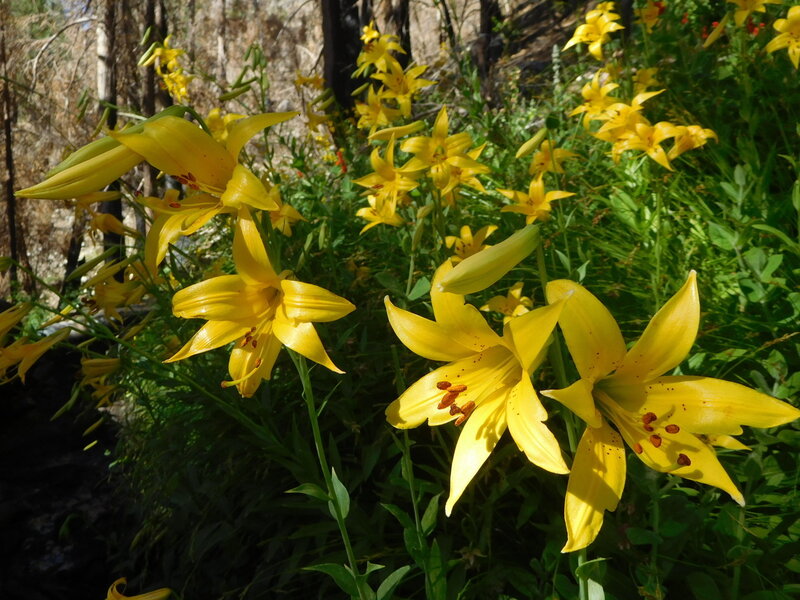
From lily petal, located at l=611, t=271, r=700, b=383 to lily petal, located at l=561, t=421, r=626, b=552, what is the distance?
135 millimetres

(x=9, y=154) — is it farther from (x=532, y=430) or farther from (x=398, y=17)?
(x=532, y=430)

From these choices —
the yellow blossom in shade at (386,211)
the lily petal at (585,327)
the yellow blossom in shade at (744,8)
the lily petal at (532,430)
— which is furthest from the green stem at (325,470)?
the yellow blossom in shade at (744,8)

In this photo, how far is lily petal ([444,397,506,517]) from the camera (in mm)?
993

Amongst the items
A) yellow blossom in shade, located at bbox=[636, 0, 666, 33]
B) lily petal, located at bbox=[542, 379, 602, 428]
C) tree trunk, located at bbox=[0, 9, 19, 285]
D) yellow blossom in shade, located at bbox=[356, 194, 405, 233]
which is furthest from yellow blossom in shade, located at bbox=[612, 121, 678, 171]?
tree trunk, located at bbox=[0, 9, 19, 285]

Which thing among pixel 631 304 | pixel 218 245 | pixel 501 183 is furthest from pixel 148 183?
pixel 631 304

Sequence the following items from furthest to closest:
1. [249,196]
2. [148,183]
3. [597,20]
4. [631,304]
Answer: [148,183] → [597,20] → [631,304] → [249,196]

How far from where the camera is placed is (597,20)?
3311mm

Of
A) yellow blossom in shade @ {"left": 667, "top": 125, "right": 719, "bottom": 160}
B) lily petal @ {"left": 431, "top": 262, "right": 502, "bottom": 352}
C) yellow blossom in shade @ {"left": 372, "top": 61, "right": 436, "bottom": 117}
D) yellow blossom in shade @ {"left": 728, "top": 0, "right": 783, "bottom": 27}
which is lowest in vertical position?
lily petal @ {"left": 431, "top": 262, "right": 502, "bottom": 352}

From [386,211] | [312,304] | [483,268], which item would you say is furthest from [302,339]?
[386,211]

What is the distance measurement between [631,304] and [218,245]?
7.31 feet

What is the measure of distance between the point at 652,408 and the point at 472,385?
29 centimetres

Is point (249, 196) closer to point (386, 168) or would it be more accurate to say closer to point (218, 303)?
point (218, 303)

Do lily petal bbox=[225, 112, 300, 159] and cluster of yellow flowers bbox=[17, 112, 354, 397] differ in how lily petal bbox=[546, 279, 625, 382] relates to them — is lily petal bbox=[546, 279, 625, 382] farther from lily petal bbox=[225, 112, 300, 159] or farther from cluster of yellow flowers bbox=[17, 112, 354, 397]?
lily petal bbox=[225, 112, 300, 159]

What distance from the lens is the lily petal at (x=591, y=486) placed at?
0.89m
